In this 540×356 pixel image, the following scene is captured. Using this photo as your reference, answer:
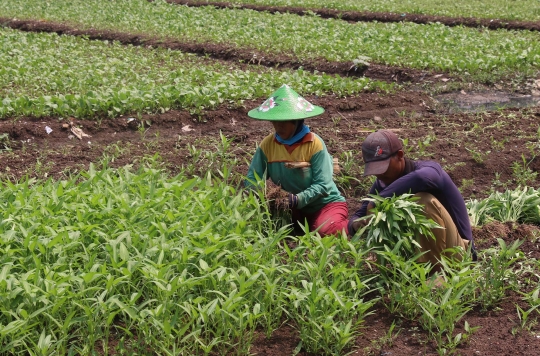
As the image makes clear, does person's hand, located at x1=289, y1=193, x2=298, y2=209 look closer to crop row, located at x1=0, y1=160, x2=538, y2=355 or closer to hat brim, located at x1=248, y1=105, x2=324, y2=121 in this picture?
crop row, located at x1=0, y1=160, x2=538, y2=355

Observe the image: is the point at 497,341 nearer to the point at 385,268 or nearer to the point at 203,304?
the point at 385,268

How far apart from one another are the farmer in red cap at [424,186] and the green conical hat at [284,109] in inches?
35.0

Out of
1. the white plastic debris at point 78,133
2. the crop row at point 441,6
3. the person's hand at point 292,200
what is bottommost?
the crop row at point 441,6

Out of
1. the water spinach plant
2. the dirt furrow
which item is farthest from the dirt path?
the water spinach plant

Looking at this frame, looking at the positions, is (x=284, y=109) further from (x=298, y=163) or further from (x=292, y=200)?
(x=292, y=200)

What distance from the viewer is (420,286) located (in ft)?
14.4

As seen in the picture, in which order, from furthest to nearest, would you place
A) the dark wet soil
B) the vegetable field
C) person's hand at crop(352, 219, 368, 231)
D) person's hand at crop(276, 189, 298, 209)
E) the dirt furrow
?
the dark wet soil, the dirt furrow, person's hand at crop(276, 189, 298, 209), person's hand at crop(352, 219, 368, 231), the vegetable field

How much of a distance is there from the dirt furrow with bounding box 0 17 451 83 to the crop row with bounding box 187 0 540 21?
7551mm

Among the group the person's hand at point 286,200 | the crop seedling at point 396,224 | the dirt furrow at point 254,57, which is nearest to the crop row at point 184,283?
the crop seedling at point 396,224

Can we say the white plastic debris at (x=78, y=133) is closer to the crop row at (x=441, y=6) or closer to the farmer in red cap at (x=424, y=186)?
the farmer in red cap at (x=424, y=186)

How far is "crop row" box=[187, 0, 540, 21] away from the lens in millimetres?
20078

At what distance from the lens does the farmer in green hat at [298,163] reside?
17.6 ft

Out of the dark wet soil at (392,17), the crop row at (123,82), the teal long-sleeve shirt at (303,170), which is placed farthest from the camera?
the dark wet soil at (392,17)

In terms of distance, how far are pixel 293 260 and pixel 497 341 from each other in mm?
1280
